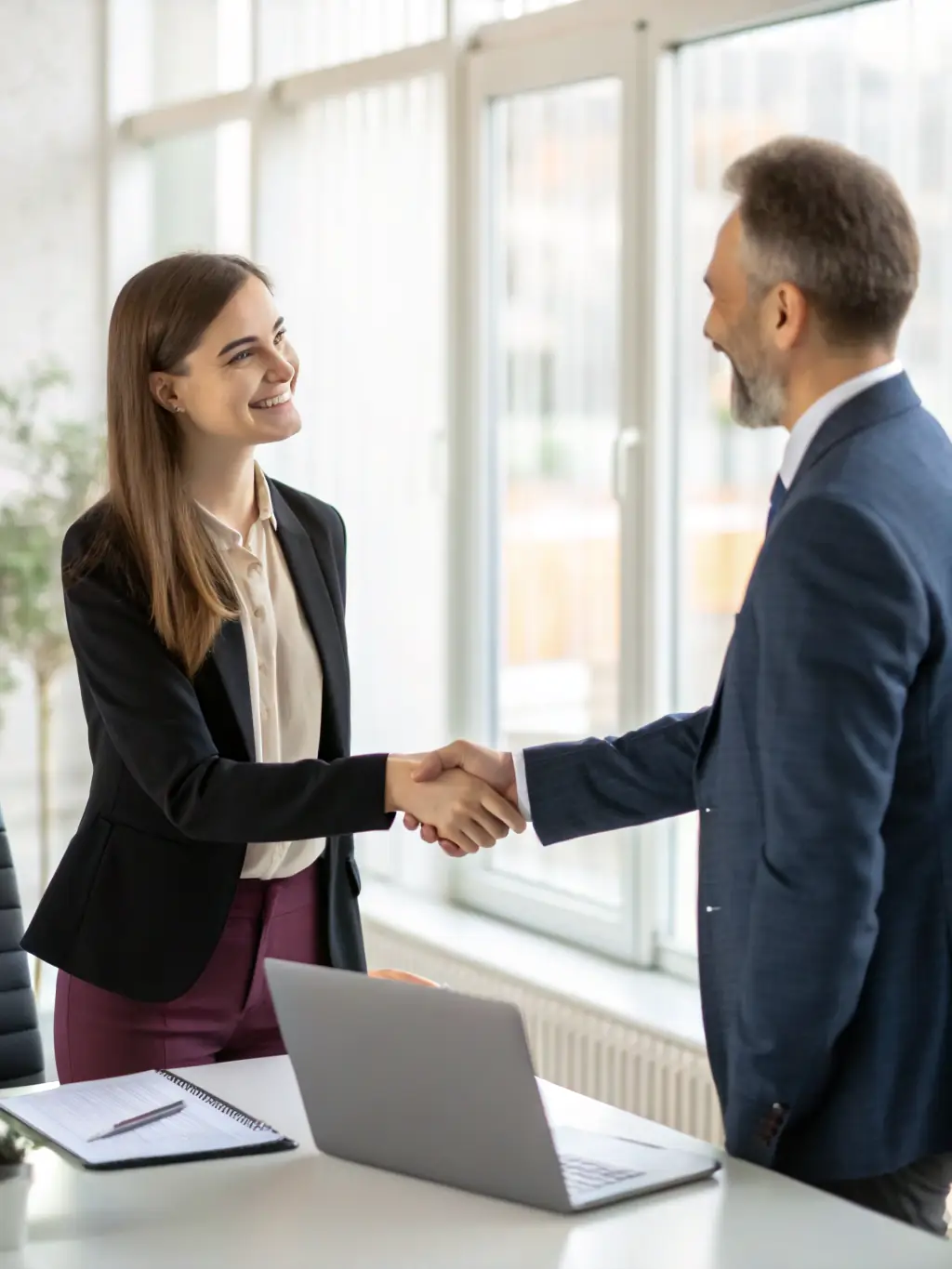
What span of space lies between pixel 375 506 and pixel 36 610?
0.98m

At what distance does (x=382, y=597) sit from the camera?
4.42 meters

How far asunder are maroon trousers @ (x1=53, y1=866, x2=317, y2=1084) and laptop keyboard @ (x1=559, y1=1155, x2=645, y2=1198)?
0.67m

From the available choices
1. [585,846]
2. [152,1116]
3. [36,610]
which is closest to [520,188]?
[585,846]

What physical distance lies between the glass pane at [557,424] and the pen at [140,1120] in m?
2.01

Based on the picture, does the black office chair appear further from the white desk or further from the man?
the man

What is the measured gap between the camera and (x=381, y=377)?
4367mm

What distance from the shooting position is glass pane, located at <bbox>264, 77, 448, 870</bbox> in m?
4.20

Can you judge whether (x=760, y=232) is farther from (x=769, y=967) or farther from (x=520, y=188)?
(x=520, y=188)

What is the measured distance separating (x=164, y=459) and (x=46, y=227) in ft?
9.75

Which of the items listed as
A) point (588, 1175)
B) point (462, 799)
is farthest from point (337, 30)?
point (588, 1175)

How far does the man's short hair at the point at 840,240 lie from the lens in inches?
67.0

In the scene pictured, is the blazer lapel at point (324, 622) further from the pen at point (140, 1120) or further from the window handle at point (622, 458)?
the window handle at point (622, 458)

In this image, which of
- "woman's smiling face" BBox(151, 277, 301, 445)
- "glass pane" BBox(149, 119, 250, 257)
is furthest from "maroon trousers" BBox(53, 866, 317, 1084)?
"glass pane" BBox(149, 119, 250, 257)

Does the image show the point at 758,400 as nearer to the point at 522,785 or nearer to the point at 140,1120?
the point at 522,785
